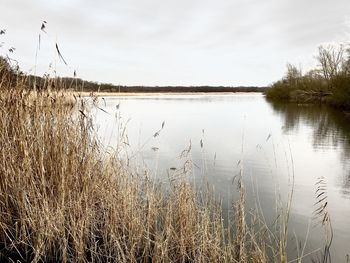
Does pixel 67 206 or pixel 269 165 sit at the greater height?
pixel 67 206

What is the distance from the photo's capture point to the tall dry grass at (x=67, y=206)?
2.85m

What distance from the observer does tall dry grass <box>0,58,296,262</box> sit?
285 centimetres

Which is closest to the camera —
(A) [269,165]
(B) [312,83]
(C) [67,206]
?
(C) [67,206]

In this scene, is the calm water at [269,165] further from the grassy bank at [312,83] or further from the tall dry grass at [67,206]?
the grassy bank at [312,83]

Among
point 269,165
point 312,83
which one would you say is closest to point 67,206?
point 269,165

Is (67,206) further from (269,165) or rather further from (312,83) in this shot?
(312,83)

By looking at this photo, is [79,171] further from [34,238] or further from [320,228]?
[320,228]

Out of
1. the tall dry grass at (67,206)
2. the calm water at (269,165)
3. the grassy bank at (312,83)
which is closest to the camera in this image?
the tall dry grass at (67,206)

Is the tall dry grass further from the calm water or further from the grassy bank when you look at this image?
the grassy bank

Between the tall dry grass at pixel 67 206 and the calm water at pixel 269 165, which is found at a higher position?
the tall dry grass at pixel 67 206

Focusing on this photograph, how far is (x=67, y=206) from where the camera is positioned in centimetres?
303

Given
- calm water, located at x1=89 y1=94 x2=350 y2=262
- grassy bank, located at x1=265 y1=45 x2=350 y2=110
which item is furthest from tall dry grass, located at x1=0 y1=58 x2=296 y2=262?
grassy bank, located at x1=265 y1=45 x2=350 y2=110

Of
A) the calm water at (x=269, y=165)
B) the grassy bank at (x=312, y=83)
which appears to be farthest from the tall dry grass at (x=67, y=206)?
the grassy bank at (x=312, y=83)

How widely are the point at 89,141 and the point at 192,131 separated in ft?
36.8
